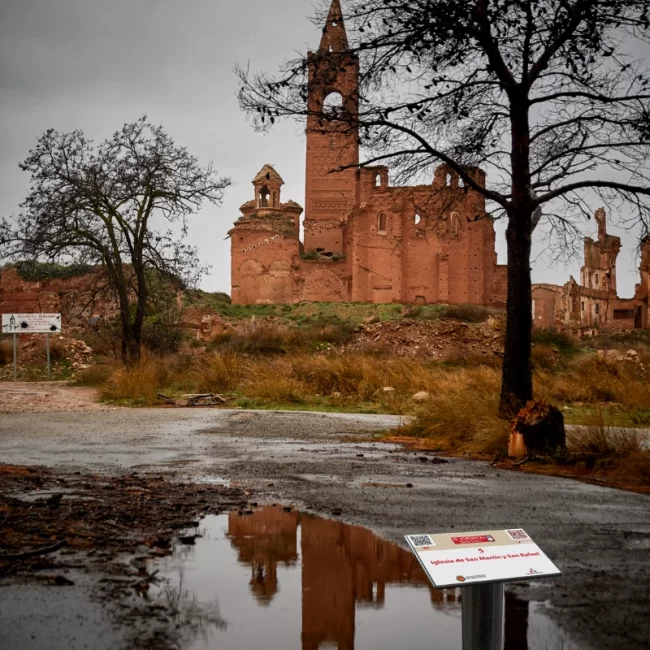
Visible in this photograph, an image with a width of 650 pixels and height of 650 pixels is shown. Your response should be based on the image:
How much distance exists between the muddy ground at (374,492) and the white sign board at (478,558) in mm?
759

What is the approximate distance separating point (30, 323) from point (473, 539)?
2971 cm

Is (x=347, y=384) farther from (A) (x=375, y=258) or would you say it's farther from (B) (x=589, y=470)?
(A) (x=375, y=258)

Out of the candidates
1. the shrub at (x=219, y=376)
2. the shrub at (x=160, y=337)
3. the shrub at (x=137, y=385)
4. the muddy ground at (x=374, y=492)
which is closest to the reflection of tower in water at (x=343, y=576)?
the muddy ground at (x=374, y=492)

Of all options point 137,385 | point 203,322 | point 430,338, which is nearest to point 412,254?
point 203,322

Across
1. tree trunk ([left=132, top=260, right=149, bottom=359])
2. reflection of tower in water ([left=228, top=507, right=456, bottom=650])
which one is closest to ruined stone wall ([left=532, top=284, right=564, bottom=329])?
tree trunk ([left=132, top=260, right=149, bottom=359])

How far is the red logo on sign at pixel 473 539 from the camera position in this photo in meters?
2.74

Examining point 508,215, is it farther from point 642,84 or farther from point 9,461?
point 9,461

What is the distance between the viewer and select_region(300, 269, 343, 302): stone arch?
61375 millimetres

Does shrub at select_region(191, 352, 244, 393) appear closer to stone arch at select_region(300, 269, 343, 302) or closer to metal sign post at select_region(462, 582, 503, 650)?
metal sign post at select_region(462, 582, 503, 650)

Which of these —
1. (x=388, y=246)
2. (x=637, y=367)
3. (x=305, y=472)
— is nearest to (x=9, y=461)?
(x=305, y=472)

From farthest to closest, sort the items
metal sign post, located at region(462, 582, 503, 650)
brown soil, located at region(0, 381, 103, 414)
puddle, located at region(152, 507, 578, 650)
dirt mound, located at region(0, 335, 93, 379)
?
dirt mound, located at region(0, 335, 93, 379), brown soil, located at region(0, 381, 103, 414), puddle, located at region(152, 507, 578, 650), metal sign post, located at region(462, 582, 503, 650)

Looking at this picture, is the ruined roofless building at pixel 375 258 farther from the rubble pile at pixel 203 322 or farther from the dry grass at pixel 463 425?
the dry grass at pixel 463 425

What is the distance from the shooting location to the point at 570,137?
37.3 feet

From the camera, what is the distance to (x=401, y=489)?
22.9 ft
